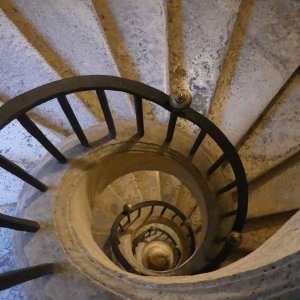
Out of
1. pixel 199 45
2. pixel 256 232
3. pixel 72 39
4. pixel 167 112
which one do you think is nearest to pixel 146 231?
pixel 256 232

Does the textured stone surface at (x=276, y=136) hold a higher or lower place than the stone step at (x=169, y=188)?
lower

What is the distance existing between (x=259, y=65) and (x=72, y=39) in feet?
5.52

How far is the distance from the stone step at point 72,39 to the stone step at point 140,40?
276 mm

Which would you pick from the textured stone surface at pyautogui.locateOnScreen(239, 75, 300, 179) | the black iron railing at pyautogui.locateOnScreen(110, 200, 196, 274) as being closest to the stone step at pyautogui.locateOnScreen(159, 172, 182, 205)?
the black iron railing at pyautogui.locateOnScreen(110, 200, 196, 274)

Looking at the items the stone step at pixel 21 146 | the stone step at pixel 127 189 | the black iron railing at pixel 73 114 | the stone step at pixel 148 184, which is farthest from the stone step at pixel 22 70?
the stone step at pixel 148 184

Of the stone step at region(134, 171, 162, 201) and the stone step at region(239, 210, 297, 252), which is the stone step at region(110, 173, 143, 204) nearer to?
the stone step at region(134, 171, 162, 201)

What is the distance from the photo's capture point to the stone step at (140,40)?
3.51 metres

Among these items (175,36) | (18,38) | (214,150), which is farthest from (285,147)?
(18,38)

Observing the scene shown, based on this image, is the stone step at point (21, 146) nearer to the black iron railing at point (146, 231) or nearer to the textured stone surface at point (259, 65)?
the textured stone surface at point (259, 65)

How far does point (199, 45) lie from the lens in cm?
366

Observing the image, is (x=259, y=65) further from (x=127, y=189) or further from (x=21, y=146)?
(x=127, y=189)

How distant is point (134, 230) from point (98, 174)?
8.87ft

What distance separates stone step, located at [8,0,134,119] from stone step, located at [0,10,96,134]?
245 millimetres

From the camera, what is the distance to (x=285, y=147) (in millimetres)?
3381
